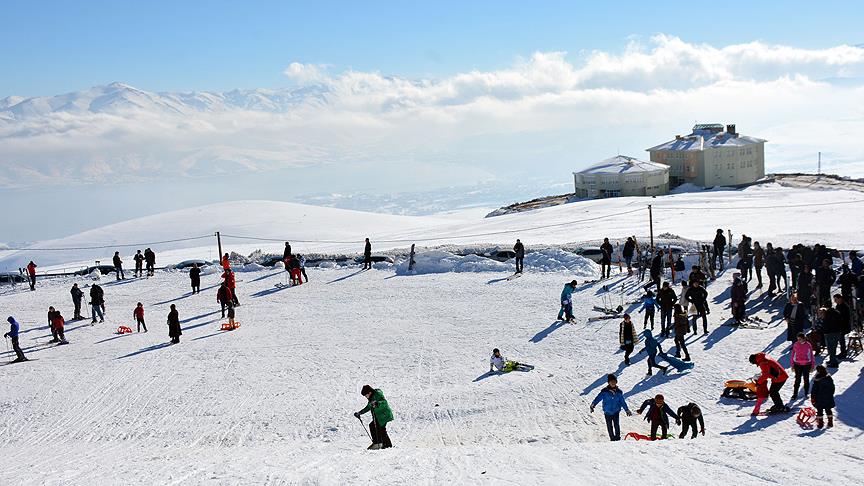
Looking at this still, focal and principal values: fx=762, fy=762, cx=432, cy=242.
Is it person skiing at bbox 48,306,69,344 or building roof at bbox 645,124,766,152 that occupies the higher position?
building roof at bbox 645,124,766,152

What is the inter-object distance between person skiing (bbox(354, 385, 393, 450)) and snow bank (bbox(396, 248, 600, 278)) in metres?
12.8

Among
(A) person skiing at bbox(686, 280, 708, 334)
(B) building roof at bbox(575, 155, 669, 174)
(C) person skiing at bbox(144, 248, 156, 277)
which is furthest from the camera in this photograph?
(B) building roof at bbox(575, 155, 669, 174)

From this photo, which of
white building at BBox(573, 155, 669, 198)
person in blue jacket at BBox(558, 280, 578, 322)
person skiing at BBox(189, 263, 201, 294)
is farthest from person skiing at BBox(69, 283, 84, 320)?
white building at BBox(573, 155, 669, 198)

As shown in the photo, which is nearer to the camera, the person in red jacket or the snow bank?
the person in red jacket

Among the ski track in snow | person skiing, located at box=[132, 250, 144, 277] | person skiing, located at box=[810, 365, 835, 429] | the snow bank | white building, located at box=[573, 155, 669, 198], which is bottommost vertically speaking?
the ski track in snow

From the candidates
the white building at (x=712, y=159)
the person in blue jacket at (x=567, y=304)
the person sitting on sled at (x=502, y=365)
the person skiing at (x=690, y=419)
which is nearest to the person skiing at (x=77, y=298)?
the person sitting on sled at (x=502, y=365)

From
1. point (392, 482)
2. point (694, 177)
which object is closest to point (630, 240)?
point (392, 482)

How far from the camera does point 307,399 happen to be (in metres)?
14.8

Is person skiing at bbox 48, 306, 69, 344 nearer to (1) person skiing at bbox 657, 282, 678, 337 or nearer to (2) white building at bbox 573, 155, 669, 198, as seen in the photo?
(1) person skiing at bbox 657, 282, 678, 337

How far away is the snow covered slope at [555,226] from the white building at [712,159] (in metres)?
6.54

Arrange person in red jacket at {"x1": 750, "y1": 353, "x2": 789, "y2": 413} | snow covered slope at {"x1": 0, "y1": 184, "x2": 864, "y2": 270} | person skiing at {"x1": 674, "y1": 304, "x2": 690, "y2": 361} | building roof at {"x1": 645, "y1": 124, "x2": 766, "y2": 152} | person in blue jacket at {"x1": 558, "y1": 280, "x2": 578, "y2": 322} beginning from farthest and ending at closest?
1. building roof at {"x1": 645, "y1": 124, "x2": 766, "y2": 152}
2. snow covered slope at {"x1": 0, "y1": 184, "x2": 864, "y2": 270}
3. person in blue jacket at {"x1": 558, "y1": 280, "x2": 578, "y2": 322}
4. person skiing at {"x1": 674, "y1": 304, "x2": 690, "y2": 361}
5. person in red jacket at {"x1": 750, "y1": 353, "x2": 789, "y2": 413}

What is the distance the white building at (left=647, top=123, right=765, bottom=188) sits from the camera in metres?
59.6

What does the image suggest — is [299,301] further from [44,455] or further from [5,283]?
[5,283]

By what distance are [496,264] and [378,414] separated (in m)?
14.1
